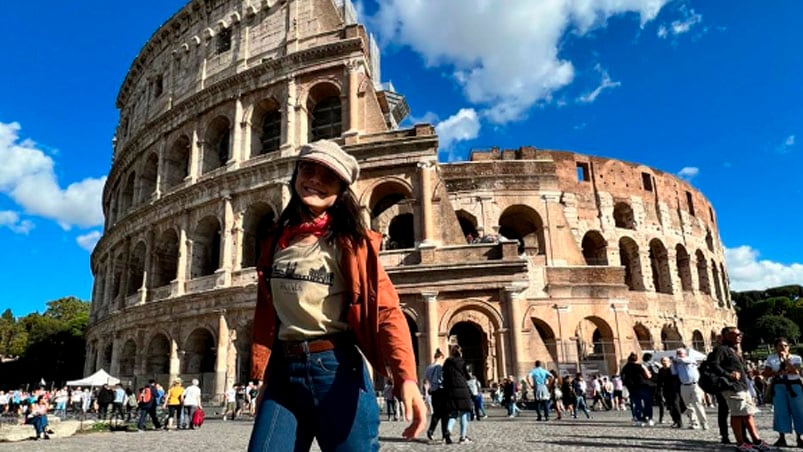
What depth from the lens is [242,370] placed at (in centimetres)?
1889

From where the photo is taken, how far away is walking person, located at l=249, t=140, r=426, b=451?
70.4 inches

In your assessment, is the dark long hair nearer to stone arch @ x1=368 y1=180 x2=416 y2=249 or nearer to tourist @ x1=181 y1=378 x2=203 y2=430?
tourist @ x1=181 y1=378 x2=203 y2=430

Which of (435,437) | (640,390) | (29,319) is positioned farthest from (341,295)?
(29,319)

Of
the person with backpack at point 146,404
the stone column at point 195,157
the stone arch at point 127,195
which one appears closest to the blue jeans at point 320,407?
the person with backpack at point 146,404

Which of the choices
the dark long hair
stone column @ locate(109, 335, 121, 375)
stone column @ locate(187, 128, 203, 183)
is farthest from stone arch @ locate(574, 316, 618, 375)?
the dark long hair

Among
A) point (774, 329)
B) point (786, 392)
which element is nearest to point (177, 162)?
point (786, 392)

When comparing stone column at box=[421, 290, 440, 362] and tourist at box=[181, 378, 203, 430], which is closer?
tourist at box=[181, 378, 203, 430]

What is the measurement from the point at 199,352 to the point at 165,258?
191 inches

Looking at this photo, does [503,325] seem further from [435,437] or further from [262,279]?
[262,279]

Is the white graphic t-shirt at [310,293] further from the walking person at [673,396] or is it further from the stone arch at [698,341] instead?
the stone arch at [698,341]

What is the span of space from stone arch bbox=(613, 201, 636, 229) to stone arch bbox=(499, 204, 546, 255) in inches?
228

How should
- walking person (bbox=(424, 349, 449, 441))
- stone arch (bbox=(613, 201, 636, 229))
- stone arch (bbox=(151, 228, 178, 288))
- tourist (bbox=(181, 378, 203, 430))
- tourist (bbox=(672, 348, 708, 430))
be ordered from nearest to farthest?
1. walking person (bbox=(424, 349, 449, 441))
2. tourist (bbox=(672, 348, 708, 430))
3. tourist (bbox=(181, 378, 203, 430))
4. stone arch (bbox=(151, 228, 178, 288))
5. stone arch (bbox=(613, 201, 636, 229))

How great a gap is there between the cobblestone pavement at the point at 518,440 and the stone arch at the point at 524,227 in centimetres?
1143

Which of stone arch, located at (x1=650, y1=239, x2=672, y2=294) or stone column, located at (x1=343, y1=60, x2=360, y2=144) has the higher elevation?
stone column, located at (x1=343, y1=60, x2=360, y2=144)
